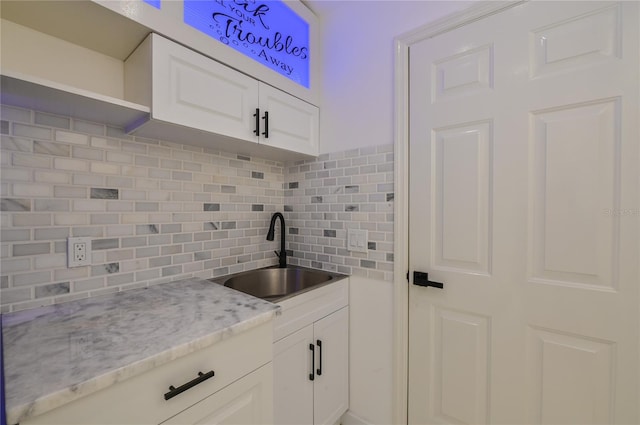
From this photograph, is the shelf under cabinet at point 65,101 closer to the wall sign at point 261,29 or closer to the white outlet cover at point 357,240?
the wall sign at point 261,29

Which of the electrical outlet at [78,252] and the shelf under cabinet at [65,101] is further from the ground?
the shelf under cabinet at [65,101]

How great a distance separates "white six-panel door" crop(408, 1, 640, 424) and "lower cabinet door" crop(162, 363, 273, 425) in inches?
32.4

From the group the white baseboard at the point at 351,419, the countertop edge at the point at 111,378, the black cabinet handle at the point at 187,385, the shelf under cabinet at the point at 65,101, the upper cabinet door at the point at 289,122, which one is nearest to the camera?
the countertop edge at the point at 111,378

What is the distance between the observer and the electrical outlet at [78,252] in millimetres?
1021

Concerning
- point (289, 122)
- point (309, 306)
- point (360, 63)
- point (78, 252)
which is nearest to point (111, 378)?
point (78, 252)

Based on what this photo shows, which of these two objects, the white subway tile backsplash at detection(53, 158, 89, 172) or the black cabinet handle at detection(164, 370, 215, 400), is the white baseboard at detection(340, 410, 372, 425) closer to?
the black cabinet handle at detection(164, 370, 215, 400)

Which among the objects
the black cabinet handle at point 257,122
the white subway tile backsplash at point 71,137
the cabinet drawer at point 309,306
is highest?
the black cabinet handle at point 257,122

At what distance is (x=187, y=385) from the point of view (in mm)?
704

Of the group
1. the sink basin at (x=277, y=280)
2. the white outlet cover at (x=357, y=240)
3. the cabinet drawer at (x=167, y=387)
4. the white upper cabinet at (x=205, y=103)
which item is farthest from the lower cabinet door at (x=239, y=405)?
the white upper cabinet at (x=205, y=103)

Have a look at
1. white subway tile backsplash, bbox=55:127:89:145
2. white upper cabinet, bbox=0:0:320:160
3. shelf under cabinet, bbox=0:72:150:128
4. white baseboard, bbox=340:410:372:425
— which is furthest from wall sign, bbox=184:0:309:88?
white baseboard, bbox=340:410:372:425

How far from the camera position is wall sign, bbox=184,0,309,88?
3.79 feet

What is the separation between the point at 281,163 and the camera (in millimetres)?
1916

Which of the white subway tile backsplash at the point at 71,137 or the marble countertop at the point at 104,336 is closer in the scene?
the marble countertop at the point at 104,336

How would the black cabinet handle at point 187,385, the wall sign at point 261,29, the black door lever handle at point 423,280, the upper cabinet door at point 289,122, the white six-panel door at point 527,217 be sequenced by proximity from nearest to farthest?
the black cabinet handle at point 187,385 → the white six-panel door at point 527,217 → the wall sign at point 261,29 → the black door lever handle at point 423,280 → the upper cabinet door at point 289,122
